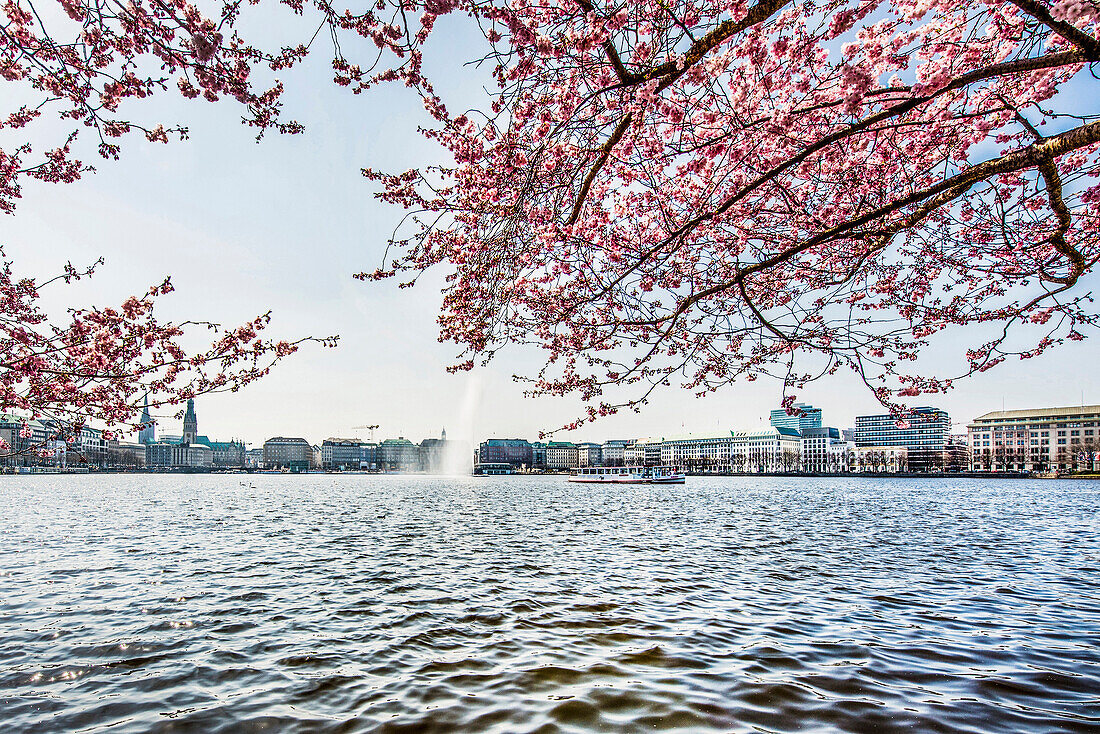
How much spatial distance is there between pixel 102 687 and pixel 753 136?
10.7 m

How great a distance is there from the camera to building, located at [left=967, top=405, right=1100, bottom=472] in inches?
5881

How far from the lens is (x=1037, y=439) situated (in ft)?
535

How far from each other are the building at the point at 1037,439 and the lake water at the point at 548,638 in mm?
172896

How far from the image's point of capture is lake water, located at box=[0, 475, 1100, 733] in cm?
655

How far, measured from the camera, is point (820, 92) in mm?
6328

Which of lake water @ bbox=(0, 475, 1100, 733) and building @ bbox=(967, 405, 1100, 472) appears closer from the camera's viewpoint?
lake water @ bbox=(0, 475, 1100, 733)

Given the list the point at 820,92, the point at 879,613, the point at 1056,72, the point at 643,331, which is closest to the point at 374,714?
the point at 643,331

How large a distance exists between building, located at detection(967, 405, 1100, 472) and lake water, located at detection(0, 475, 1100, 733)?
17290 centimetres

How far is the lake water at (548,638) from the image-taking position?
6.55m

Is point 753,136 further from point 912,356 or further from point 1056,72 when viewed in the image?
point 912,356

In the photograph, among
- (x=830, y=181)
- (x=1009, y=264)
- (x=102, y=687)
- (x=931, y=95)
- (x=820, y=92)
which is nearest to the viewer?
(x=931, y=95)

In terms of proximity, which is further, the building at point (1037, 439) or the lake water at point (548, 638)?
the building at point (1037, 439)

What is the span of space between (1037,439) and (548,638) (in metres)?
208

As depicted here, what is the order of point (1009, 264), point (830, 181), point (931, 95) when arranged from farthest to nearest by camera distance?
point (1009, 264), point (830, 181), point (931, 95)
